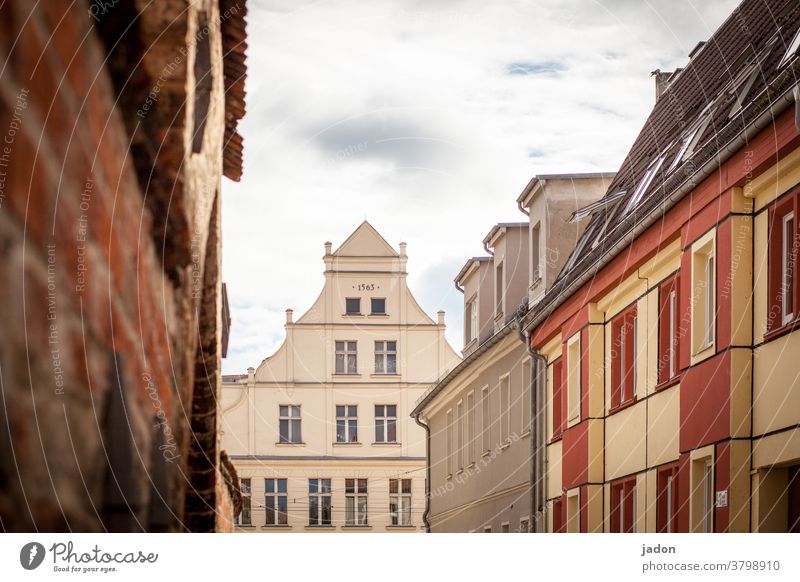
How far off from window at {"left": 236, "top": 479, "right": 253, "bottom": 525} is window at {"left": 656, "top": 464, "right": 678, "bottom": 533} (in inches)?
147

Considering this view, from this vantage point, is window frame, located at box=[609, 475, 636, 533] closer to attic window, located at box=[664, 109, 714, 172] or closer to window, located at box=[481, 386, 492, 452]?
attic window, located at box=[664, 109, 714, 172]

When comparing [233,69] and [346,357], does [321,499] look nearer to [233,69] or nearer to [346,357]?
[346,357]

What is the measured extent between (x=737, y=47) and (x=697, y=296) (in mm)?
3703

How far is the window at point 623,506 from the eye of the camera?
1016cm

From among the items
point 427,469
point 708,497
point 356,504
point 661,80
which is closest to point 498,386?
point 356,504

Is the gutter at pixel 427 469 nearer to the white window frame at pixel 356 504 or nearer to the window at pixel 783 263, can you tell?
the white window frame at pixel 356 504

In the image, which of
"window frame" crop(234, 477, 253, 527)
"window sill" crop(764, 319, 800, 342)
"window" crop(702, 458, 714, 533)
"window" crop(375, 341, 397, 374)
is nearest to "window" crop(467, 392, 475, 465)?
"window" crop(375, 341, 397, 374)

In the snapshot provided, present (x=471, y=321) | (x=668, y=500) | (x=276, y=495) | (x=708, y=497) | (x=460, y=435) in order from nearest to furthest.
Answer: (x=708, y=497) < (x=668, y=500) < (x=276, y=495) < (x=460, y=435) < (x=471, y=321)

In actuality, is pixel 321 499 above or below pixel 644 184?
below

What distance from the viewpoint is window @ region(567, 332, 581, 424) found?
1139cm

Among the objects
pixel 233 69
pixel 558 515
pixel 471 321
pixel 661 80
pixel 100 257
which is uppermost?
pixel 661 80

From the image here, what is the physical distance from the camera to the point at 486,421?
15406mm

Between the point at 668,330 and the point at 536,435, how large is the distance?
3.61 metres
